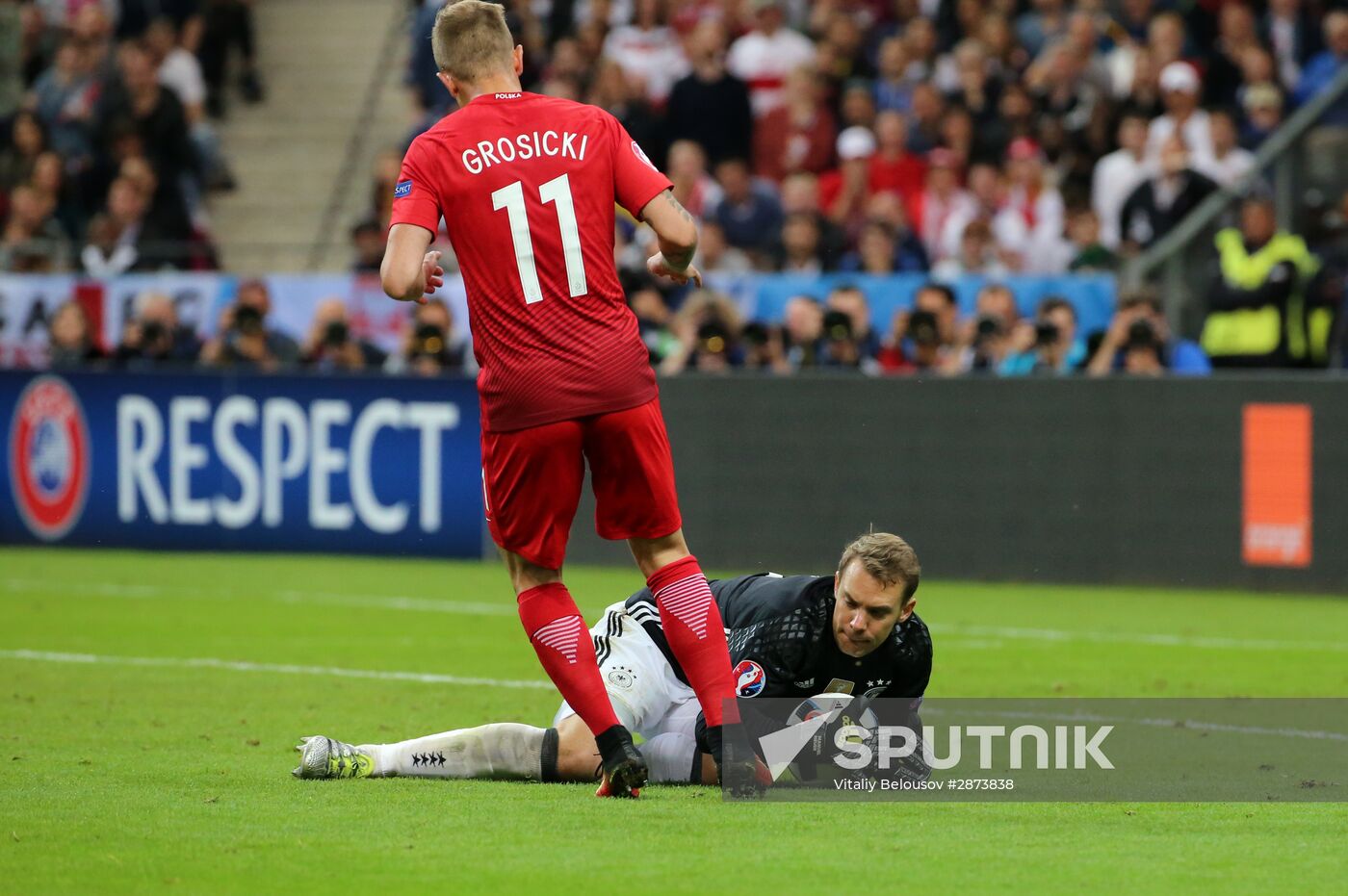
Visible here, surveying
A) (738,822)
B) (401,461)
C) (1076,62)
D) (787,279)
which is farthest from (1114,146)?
(738,822)

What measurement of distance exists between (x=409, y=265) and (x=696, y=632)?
135 centimetres

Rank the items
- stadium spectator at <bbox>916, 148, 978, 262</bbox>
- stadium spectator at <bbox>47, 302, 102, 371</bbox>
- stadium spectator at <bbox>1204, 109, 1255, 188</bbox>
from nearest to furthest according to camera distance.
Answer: stadium spectator at <bbox>1204, 109, 1255, 188</bbox>
stadium spectator at <bbox>916, 148, 978, 262</bbox>
stadium spectator at <bbox>47, 302, 102, 371</bbox>

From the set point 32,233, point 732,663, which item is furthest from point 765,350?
point 732,663

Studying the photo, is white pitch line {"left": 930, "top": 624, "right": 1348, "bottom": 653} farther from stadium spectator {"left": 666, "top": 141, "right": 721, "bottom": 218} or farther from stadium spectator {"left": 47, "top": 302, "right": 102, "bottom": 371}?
stadium spectator {"left": 47, "top": 302, "right": 102, "bottom": 371}

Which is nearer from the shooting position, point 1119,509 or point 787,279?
point 1119,509

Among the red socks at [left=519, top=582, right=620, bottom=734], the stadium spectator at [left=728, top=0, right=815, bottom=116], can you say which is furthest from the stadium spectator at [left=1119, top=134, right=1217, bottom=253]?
the red socks at [left=519, top=582, right=620, bottom=734]

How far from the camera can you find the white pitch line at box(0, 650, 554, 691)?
10.2 metres

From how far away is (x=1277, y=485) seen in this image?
14.4m

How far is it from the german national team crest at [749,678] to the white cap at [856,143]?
12170 mm

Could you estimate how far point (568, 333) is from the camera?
21.0ft

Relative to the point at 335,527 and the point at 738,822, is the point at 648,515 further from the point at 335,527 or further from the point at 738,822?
the point at 335,527

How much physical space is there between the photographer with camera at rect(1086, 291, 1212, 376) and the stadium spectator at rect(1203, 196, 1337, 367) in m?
0.32

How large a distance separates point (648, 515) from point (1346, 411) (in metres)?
8.84

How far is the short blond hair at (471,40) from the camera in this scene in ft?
21.3
